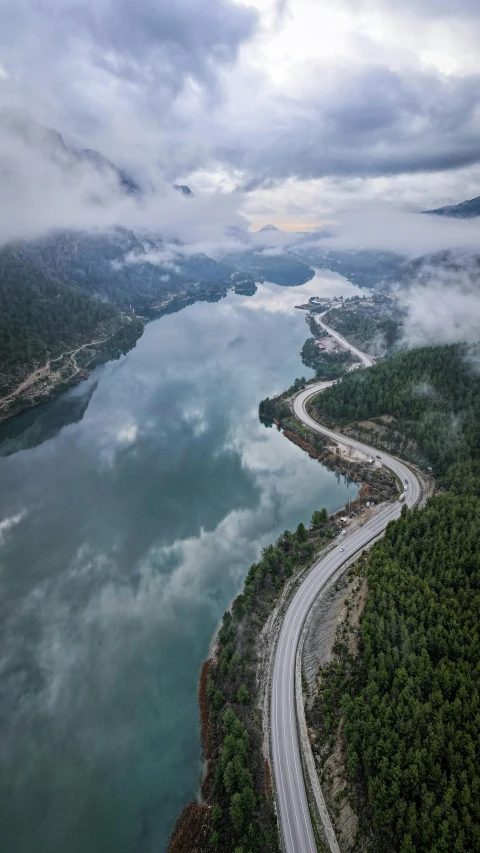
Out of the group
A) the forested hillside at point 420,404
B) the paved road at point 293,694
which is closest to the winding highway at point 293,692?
Result: the paved road at point 293,694

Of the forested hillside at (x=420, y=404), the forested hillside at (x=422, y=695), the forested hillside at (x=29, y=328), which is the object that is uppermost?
the forested hillside at (x=29, y=328)

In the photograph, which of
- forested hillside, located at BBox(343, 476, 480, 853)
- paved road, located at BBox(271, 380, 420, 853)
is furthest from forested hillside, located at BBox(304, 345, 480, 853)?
paved road, located at BBox(271, 380, 420, 853)

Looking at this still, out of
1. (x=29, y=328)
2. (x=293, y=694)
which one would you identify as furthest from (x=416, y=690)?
(x=29, y=328)

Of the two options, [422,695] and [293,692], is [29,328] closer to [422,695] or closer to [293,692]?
[293,692]

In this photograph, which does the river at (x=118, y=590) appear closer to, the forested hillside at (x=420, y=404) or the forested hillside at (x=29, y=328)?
the forested hillside at (x=420, y=404)

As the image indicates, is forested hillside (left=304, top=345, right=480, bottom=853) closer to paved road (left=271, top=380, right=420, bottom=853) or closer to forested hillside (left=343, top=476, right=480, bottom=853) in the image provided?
forested hillside (left=343, top=476, right=480, bottom=853)

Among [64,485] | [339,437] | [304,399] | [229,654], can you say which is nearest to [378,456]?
[339,437]
